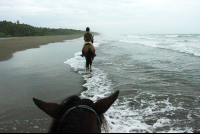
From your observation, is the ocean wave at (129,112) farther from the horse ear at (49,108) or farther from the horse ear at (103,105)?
the horse ear at (49,108)

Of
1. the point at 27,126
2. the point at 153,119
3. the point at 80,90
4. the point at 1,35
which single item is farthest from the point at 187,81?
the point at 1,35

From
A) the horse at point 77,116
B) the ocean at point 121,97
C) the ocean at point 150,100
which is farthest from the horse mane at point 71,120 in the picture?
the ocean at point 150,100

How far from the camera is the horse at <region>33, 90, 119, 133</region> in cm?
105

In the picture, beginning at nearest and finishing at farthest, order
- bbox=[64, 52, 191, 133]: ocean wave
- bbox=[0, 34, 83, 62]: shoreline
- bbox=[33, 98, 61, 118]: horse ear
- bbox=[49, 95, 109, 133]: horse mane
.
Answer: bbox=[49, 95, 109, 133]: horse mane < bbox=[33, 98, 61, 118]: horse ear < bbox=[64, 52, 191, 133]: ocean wave < bbox=[0, 34, 83, 62]: shoreline

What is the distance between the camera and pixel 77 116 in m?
1.12

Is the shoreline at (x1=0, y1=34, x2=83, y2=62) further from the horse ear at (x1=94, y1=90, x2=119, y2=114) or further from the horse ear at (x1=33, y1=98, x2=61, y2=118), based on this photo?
the horse ear at (x1=94, y1=90, x2=119, y2=114)

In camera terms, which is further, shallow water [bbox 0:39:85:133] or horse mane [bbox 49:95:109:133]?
shallow water [bbox 0:39:85:133]

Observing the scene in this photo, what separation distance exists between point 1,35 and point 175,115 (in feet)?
156

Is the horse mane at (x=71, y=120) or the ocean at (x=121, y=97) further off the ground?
the horse mane at (x=71, y=120)

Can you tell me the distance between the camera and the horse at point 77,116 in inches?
41.5

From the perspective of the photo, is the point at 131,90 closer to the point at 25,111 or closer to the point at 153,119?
the point at 153,119

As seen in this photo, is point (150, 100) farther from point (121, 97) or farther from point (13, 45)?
point (13, 45)

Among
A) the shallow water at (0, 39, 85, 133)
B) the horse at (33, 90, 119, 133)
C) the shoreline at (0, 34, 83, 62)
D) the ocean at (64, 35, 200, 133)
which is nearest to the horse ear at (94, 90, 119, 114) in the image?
the horse at (33, 90, 119, 133)

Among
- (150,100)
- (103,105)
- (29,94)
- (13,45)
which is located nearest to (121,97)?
(150,100)
